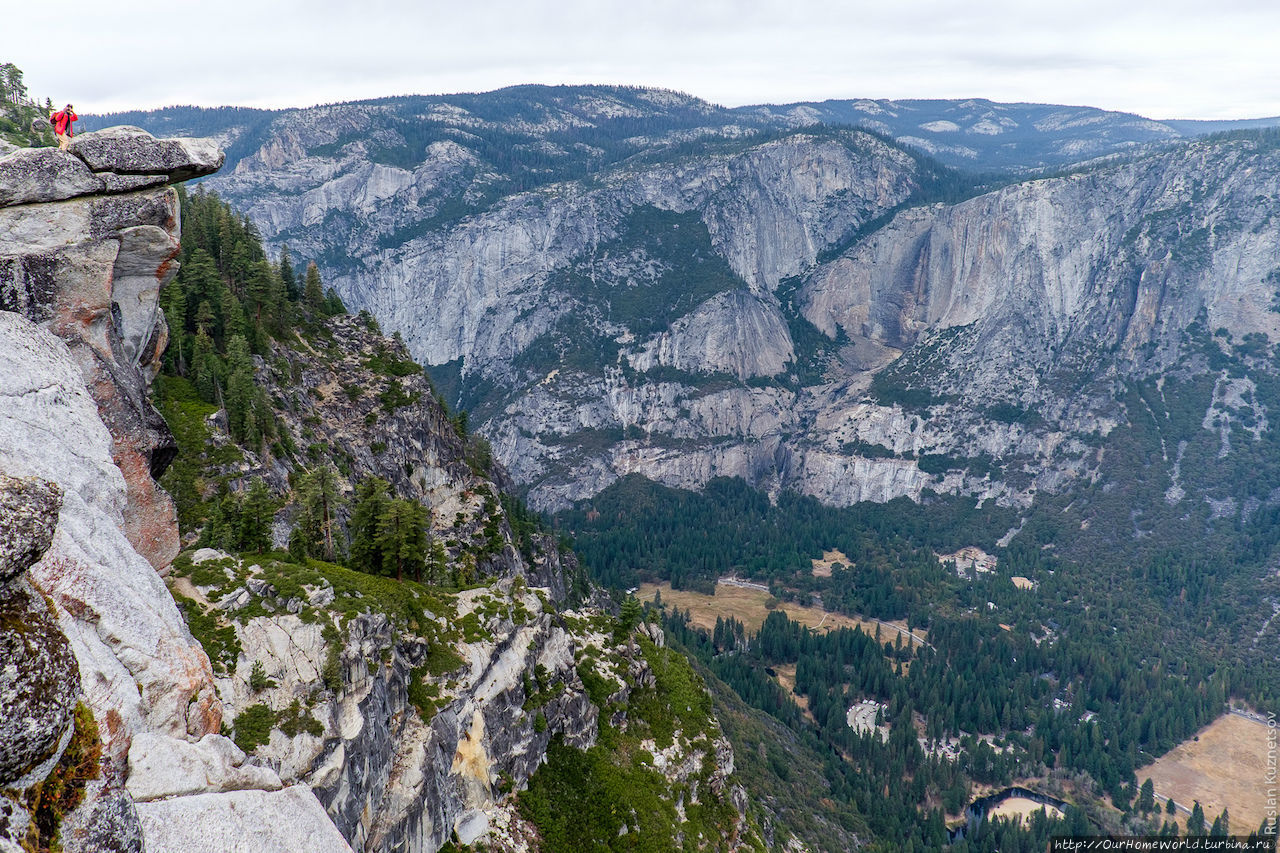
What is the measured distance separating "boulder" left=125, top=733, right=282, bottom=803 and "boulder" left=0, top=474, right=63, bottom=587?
9329 millimetres

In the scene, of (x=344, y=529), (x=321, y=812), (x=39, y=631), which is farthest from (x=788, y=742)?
(x=39, y=631)

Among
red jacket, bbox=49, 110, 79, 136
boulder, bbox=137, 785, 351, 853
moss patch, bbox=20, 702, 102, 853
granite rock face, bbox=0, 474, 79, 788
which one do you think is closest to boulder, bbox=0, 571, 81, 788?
granite rock face, bbox=0, 474, 79, 788

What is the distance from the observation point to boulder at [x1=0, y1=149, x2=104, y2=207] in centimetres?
3991

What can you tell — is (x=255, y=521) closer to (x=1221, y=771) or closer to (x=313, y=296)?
(x=313, y=296)

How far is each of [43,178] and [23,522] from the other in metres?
35.1

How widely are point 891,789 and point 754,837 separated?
89.2 metres

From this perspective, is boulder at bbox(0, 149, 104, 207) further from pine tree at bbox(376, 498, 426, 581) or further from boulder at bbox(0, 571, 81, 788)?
pine tree at bbox(376, 498, 426, 581)

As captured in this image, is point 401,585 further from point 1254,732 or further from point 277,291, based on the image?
point 1254,732

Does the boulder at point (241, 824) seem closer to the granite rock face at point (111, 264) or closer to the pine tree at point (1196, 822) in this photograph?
the granite rock face at point (111, 264)

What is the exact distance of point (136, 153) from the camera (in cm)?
4584

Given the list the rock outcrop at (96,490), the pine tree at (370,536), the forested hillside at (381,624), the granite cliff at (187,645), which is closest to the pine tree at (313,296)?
the forested hillside at (381,624)

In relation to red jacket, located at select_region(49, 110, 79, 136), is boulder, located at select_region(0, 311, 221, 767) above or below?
below

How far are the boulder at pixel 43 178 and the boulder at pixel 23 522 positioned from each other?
31.9m

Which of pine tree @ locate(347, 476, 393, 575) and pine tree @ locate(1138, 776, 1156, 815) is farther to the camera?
pine tree @ locate(1138, 776, 1156, 815)
